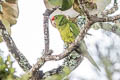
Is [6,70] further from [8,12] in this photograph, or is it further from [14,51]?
[14,51]

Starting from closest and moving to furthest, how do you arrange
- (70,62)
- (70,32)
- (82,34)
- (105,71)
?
(105,71) < (82,34) < (70,32) < (70,62)

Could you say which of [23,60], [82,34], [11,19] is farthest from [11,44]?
[82,34]

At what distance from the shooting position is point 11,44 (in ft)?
2.09

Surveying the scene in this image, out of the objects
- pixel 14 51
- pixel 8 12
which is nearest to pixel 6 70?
pixel 8 12

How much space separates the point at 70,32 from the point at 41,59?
0.26ft

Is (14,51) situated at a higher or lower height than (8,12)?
lower

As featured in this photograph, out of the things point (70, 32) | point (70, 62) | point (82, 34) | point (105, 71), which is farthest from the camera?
point (70, 62)

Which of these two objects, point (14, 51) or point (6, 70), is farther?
point (14, 51)

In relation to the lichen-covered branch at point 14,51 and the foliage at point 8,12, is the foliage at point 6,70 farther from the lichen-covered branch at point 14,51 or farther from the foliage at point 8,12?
the lichen-covered branch at point 14,51

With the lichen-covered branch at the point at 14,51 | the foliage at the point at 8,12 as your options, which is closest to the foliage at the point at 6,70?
the foliage at the point at 8,12

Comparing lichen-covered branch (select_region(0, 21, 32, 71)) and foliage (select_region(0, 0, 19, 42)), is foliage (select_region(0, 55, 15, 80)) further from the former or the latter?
lichen-covered branch (select_region(0, 21, 32, 71))

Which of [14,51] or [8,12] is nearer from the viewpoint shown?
[8,12]

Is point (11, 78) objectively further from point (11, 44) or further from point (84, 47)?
point (11, 44)

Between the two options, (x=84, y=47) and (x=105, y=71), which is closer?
(x=105, y=71)
